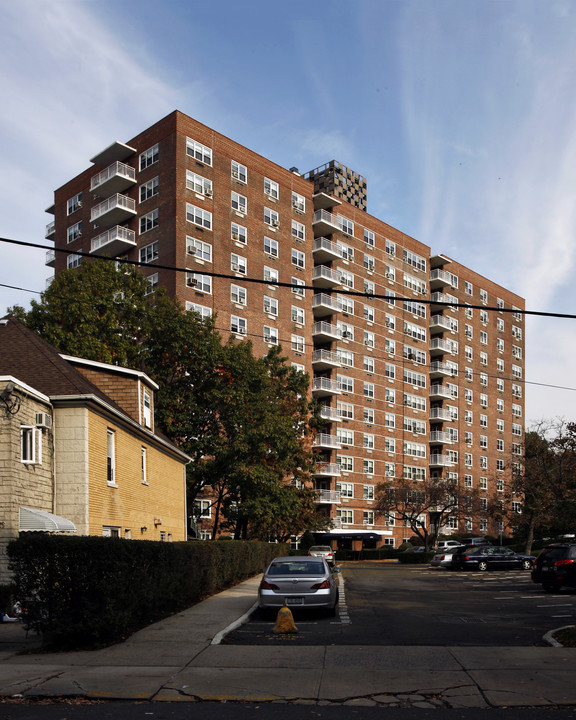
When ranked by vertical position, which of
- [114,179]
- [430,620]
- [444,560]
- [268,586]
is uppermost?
[114,179]

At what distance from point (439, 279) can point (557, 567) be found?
6120cm

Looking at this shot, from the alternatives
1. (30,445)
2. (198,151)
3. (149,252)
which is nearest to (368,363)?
(149,252)

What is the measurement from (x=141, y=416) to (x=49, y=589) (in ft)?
42.2

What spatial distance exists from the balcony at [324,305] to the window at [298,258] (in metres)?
3.35

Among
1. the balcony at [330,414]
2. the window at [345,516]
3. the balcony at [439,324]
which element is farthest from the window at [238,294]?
the balcony at [439,324]

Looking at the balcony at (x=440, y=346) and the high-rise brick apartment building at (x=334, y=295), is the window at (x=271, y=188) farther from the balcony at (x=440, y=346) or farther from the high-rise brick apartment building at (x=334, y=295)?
the balcony at (x=440, y=346)

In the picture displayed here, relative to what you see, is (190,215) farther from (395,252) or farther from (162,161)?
(395,252)

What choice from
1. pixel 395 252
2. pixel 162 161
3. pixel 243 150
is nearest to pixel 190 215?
pixel 162 161

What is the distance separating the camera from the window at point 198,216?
55750mm

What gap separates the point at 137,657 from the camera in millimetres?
11055

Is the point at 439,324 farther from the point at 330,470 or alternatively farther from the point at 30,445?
the point at 30,445

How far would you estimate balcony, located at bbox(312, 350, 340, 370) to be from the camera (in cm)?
6757

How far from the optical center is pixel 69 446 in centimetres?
1883

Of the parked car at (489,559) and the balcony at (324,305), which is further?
the balcony at (324,305)
